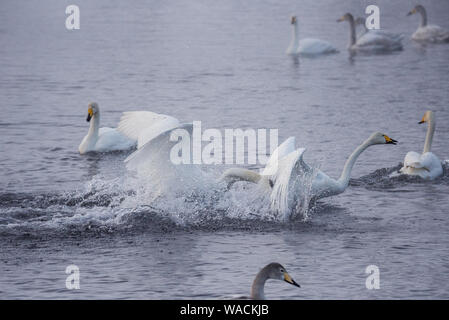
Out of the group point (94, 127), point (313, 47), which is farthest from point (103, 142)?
point (313, 47)

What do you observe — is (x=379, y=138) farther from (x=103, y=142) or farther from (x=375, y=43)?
(x=375, y=43)

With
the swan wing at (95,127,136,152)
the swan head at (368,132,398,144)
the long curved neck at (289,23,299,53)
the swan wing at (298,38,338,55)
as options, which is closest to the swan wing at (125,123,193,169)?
the swan head at (368,132,398,144)

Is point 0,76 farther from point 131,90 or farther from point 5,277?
point 5,277

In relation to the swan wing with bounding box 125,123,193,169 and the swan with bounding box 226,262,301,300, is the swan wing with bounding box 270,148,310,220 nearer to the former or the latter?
the swan wing with bounding box 125,123,193,169

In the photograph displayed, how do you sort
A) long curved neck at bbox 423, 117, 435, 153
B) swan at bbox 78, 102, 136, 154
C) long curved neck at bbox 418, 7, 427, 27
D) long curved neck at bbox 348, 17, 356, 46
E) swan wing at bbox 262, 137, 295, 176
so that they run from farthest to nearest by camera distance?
long curved neck at bbox 418, 7, 427, 27
long curved neck at bbox 348, 17, 356, 46
swan at bbox 78, 102, 136, 154
long curved neck at bbox 423, 117, 435, 153
swan wing at bbox 262, 137, 295, 176

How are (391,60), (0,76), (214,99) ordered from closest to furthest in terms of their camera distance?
(214,99), (0,76), (391,60)

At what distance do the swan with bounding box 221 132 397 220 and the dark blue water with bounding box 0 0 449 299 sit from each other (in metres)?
0.20

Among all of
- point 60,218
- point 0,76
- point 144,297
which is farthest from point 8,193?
point 0,76

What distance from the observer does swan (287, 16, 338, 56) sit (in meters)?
22.0

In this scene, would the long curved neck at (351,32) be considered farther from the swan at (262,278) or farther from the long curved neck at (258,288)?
the long curved neck at (258,288)

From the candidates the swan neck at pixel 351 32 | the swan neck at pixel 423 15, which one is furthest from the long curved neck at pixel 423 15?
the swan neck at pixel 351 32

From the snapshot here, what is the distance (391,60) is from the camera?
21625 millimetres

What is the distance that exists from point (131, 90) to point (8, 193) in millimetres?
7120

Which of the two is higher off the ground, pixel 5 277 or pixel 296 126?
pixel 296 126
